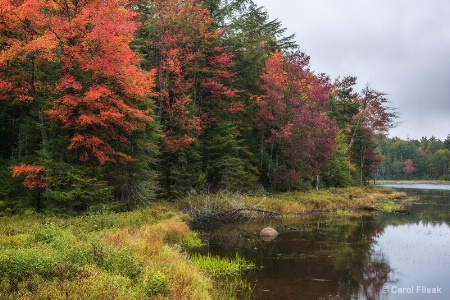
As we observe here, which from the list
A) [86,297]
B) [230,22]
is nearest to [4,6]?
[86,297]

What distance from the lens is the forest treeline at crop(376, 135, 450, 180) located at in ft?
410

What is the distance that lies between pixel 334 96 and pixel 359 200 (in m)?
26.2

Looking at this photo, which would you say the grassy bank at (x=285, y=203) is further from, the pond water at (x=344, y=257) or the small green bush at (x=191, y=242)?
the small green bush at (x=191, y=242)

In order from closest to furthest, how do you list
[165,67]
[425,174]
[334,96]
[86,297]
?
[86,297] → [165,67] → [334,96] → [425,174]

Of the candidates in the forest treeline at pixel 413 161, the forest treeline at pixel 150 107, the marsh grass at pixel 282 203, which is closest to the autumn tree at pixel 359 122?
the forest treeline at pixel 150 107

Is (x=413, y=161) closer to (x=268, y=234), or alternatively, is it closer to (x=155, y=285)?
(x=268, y=234)

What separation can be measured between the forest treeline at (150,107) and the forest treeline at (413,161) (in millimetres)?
87840

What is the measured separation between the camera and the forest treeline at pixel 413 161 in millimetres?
124844

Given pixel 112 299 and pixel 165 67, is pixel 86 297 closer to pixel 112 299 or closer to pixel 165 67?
pixel 112 299

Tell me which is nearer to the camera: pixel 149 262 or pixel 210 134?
pixel 149 262

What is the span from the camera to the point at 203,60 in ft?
106

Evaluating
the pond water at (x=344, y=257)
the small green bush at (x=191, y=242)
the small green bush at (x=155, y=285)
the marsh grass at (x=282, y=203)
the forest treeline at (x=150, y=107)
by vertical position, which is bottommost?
the pond water at (x=344, y=257)

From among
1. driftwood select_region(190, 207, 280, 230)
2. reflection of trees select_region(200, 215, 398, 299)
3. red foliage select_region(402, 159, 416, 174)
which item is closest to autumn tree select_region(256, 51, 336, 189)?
driftwood select_region(190, 207, 280, 230)

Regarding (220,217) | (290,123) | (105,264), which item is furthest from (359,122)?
(105,264)
